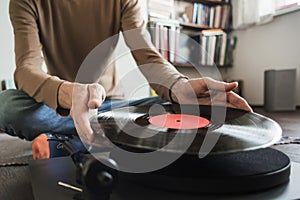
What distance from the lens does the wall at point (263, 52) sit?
83.9 inches

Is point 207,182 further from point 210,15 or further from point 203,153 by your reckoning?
point 210,15

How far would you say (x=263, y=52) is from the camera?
2373 millimetres

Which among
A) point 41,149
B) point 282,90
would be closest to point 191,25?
point 282,90

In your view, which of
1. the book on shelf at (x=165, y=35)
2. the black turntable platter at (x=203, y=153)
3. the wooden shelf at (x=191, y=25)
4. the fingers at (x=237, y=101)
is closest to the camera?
the black turntable platter at (x=203, y=153)

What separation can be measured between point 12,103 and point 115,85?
525 millimetres

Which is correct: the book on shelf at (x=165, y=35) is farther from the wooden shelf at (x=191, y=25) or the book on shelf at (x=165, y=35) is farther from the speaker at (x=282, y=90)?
the speaker at (x=282, y=90)

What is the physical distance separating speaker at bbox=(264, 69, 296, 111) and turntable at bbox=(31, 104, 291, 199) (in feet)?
5.93

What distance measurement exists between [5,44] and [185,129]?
180 cm

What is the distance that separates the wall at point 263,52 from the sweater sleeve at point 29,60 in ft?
6.13

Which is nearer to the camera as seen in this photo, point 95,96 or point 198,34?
point 95,96

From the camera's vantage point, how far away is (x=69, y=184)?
1.26ft

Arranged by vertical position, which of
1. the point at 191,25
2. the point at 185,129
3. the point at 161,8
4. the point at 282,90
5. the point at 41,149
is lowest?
the point at 282,90

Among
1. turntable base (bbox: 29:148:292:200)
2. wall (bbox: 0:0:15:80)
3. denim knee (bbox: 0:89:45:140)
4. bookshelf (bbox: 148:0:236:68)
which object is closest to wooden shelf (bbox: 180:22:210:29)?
bookshelf (bbox: 148:0:236:68)

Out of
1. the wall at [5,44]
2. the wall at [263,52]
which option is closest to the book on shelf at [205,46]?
the wall at [263,52]
